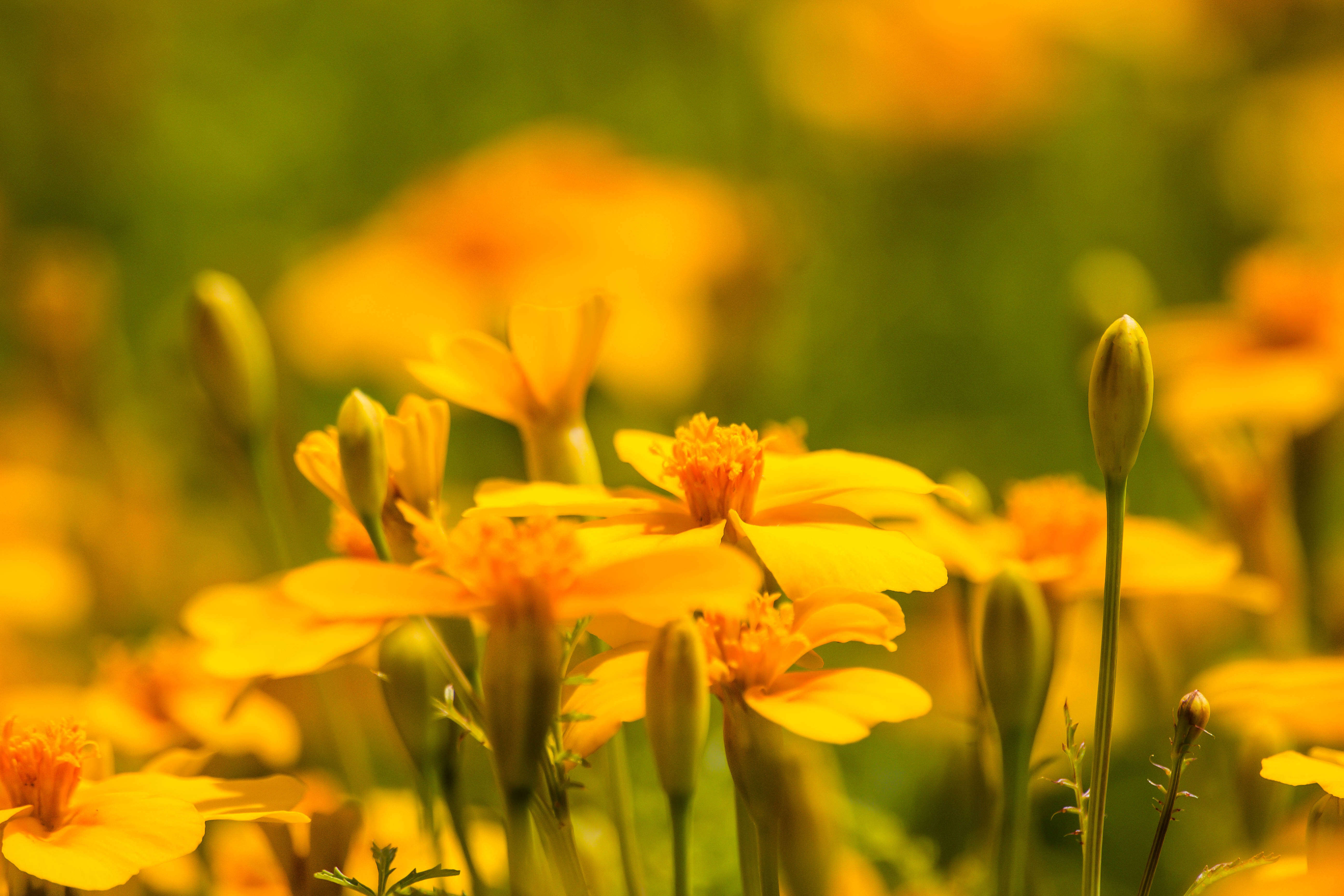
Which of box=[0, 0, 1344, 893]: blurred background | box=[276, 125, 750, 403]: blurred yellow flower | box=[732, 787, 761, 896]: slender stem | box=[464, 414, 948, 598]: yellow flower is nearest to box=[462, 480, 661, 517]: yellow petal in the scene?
box=[464, 414, 948, 598]: yellow flower

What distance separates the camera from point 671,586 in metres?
0.39

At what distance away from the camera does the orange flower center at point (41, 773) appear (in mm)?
466

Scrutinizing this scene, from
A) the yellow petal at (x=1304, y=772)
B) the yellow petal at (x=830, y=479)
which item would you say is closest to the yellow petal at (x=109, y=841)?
the yellow petal at (x=830, y=479)

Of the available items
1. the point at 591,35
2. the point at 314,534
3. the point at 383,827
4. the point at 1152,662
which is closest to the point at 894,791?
the point at 1152,662

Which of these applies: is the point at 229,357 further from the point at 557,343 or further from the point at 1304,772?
the point at 1304,772

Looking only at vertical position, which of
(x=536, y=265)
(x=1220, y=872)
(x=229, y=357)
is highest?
(x=536, y=265)

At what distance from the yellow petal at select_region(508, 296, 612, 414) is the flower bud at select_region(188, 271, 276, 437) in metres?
0.19

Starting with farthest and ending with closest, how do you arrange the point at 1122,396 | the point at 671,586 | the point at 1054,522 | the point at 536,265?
the point at 536,265 → the point at 1054,522 → the point at 1122,396 → the point at 671,586

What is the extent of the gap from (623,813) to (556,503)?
114mm

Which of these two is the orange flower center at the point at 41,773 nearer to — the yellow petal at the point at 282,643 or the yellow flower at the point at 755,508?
the yellow petal at the point at 282,643

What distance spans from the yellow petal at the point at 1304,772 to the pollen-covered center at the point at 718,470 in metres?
0.19

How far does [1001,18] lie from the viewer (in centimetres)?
222

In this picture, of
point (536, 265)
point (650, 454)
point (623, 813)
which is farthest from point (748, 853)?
point (536, 265)

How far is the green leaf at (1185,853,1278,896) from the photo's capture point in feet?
1.46
